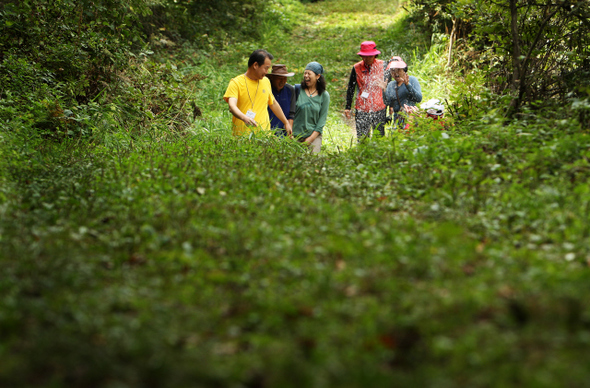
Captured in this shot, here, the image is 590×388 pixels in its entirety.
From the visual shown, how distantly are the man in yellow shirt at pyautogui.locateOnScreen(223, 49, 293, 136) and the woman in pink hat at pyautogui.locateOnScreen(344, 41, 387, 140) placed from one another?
1.46 m

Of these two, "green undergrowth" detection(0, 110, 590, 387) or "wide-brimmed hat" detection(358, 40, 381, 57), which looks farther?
"wide-brimmed hat" detection(358, 40, 381, 57)

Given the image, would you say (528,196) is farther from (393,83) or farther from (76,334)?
(393,83)

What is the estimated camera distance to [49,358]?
8.11ft

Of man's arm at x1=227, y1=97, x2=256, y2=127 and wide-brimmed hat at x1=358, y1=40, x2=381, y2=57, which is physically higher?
wide-brimmed hat at x1=358, y1=40, x2=381, y2=57

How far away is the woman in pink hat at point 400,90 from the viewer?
320 inches

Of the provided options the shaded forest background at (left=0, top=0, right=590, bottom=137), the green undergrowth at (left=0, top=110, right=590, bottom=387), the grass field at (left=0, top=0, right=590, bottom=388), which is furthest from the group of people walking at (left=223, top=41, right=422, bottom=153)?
the green undergrowth at (left=0, top=110, right=590, bottom=387)

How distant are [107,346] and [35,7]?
7346mm

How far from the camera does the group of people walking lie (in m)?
7.25

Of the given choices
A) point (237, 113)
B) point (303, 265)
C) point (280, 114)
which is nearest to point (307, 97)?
point (280, 114)

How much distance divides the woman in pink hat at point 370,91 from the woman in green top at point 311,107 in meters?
0.74

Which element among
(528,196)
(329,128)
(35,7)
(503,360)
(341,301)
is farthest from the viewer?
(329,128)

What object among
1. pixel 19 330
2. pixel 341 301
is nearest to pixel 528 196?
pixel 341 301

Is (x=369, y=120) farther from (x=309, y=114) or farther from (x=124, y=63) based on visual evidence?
(x=124, y=63)

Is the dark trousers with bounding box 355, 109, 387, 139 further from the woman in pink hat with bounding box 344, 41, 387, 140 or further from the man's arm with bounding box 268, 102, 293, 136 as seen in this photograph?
the man's arm with bounding box 268, 102, 293, 136
